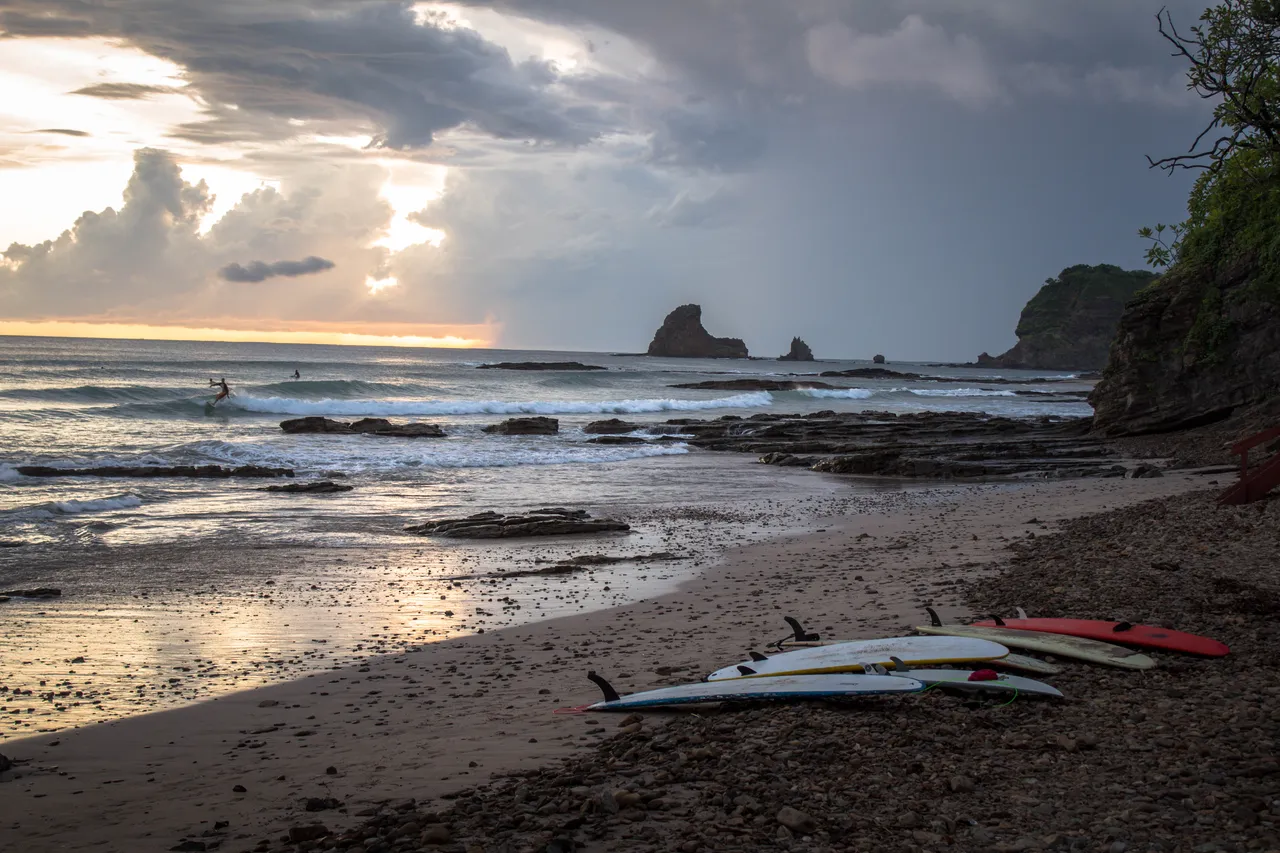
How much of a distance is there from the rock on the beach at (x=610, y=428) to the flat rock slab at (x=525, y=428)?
139cm

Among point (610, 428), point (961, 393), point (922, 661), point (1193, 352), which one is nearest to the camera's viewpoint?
point (922, 661)

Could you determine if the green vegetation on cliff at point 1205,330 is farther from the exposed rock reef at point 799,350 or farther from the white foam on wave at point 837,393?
the exposed rock reef at point 799,350

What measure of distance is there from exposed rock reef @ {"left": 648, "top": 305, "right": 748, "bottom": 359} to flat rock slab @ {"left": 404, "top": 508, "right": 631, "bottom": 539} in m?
152

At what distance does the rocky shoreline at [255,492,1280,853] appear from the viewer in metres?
3.24

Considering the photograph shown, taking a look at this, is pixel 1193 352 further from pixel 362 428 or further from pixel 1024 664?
pixel 362 428

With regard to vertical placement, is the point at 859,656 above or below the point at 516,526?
above

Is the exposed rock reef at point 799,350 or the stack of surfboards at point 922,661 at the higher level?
the exposed rock reef at point 799,350

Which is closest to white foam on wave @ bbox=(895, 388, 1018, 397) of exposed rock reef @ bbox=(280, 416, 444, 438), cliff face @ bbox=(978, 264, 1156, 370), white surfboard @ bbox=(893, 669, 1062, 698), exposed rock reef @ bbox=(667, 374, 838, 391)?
exposed rock reef @ bbox=(667, 374, 838, 391)

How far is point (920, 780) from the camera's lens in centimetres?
371

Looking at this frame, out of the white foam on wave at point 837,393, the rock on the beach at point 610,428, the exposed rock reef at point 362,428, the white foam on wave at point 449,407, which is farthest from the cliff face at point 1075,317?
the exposed rock reef at point 362,428

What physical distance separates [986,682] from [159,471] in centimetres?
1825

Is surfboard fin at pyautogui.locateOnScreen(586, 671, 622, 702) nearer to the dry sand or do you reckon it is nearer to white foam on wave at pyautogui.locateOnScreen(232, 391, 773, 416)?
the dry sand

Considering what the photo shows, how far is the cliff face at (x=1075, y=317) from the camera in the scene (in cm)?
12794

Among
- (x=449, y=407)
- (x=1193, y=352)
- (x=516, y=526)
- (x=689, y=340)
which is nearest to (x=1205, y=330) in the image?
(x=1193, y=352)
